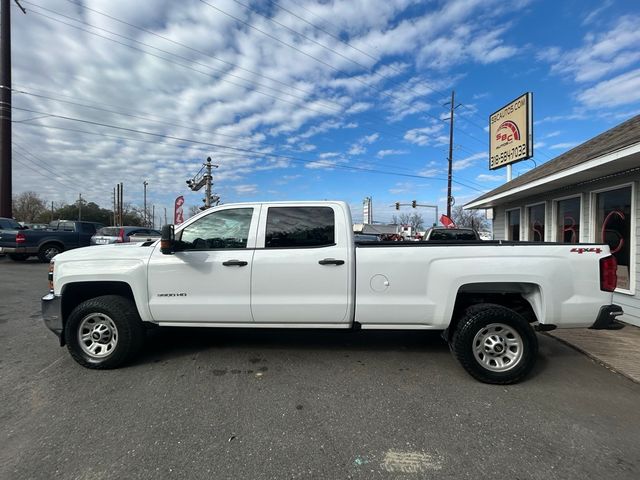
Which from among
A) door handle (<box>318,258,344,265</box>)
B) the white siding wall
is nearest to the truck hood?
door handle (<box>318,258,344,265</box>)

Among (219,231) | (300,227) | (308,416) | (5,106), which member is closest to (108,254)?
(219,231)

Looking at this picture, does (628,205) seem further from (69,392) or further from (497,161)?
(497,161)

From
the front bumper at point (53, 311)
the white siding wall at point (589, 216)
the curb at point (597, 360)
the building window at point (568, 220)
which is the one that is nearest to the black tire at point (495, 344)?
the curb at point (597, 360)

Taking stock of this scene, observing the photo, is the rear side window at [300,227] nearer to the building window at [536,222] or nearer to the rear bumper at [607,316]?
the rear bumper at [607,316]

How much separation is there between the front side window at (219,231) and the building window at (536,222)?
29.2ft

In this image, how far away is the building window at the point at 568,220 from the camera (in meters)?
8.35

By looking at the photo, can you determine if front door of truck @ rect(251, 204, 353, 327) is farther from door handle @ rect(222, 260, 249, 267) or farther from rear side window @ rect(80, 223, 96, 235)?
rear side window @ rect(80, 223, 96, 235)

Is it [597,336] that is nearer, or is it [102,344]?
[102,344]

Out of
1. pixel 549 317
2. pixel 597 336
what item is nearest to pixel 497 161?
pixel 597 336

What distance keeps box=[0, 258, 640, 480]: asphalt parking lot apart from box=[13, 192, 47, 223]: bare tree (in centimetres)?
9018

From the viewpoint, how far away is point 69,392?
3607 mm

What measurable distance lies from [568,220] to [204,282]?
864 cm

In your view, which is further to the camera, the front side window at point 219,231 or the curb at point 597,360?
the front side window at point 219,231

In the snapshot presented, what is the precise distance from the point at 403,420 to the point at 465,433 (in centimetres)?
50
